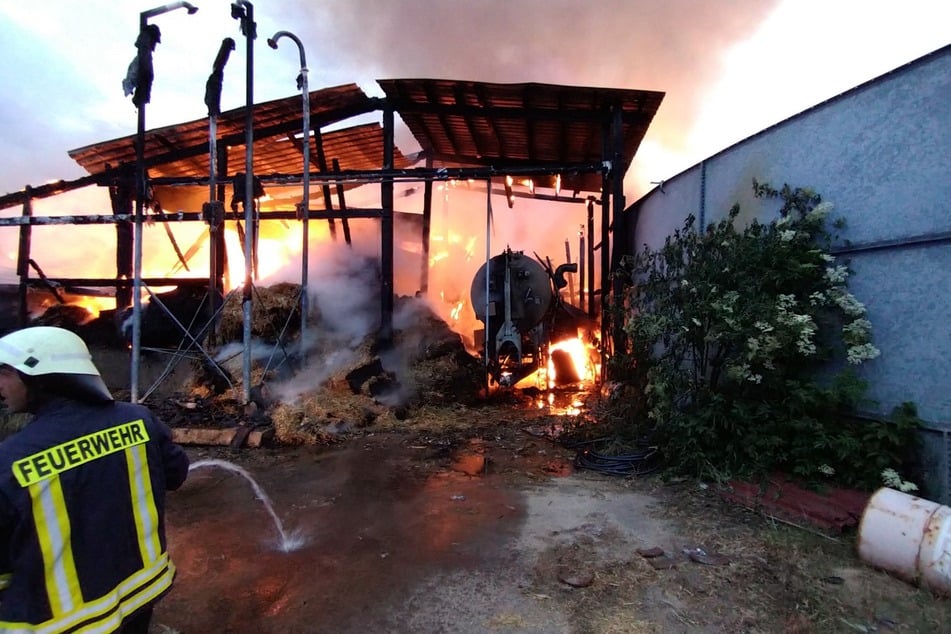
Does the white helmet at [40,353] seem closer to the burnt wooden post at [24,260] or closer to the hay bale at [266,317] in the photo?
the hay bale at [266,317]

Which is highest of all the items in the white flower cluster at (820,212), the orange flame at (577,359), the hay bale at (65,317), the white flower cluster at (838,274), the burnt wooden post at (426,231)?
the burnt wooden post at (426,231)

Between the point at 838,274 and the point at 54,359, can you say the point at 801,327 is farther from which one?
the point at 54,359

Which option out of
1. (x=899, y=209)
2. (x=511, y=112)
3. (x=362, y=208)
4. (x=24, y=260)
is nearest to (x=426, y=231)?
(x=362, y=208)

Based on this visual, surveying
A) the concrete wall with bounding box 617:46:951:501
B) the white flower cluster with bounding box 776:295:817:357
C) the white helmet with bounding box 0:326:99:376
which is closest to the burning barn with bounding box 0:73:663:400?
the white flower cluster with bounding box 776:295:817:357

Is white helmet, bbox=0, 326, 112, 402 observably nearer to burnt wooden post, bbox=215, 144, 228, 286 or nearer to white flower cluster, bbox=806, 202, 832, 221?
white flower cluster, bbox=806, 202, 832, 221

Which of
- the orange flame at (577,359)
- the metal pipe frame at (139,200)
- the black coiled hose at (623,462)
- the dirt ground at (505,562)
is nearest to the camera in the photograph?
the dirt ground at (505,562)

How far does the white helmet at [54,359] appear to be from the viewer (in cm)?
176

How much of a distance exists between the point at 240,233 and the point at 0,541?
10318mm

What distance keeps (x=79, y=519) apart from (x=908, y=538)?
4239 mm

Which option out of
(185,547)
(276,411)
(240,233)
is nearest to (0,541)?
(185,547)

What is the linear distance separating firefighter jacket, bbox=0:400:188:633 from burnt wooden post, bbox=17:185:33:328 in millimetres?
11138

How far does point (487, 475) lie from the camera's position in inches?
218

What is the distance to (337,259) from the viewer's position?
12016 millimetres

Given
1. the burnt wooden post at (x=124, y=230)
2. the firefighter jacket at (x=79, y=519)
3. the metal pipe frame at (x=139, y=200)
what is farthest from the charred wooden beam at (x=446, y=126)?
the firefighter jacket at (x=79, y=519)
